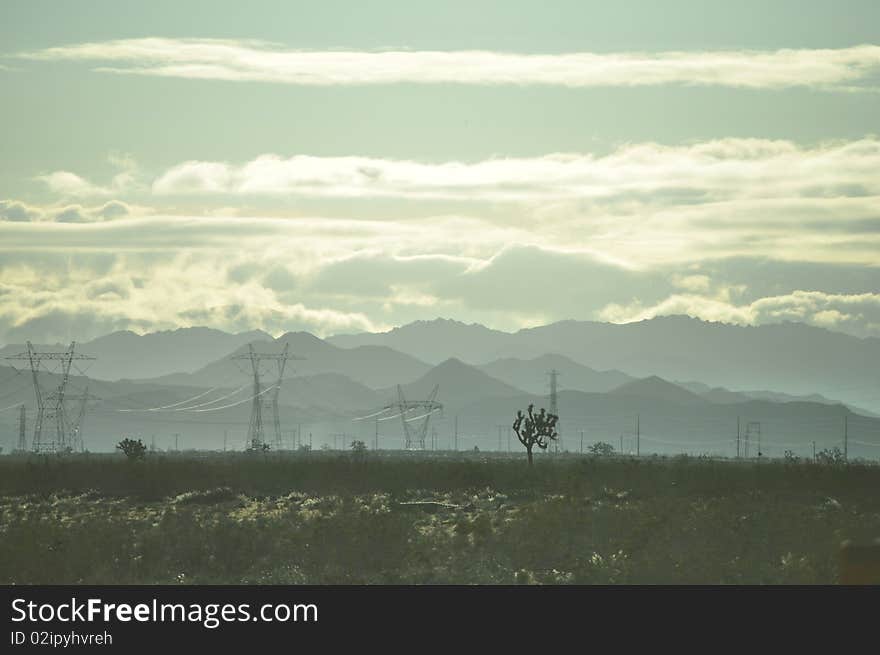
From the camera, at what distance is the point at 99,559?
3944 centimetres

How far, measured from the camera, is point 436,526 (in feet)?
161

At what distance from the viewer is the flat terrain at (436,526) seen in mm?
36594

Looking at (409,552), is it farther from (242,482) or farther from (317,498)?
(242,482)

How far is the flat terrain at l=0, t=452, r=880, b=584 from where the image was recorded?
3659 cm

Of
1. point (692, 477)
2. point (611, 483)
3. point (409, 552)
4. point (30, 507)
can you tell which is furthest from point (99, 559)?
point (692, 477)

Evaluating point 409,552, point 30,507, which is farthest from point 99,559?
point 30,507
